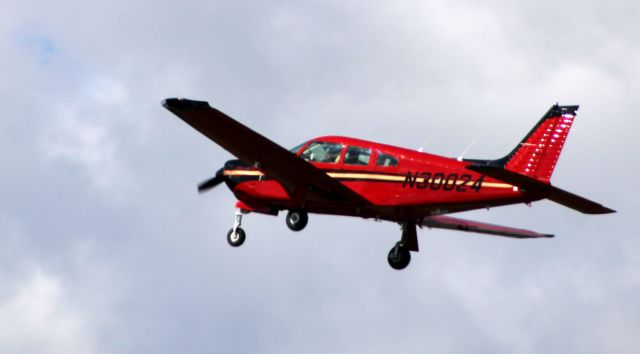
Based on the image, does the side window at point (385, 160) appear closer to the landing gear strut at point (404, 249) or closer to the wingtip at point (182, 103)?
the landing gear strut at point (404, 249)

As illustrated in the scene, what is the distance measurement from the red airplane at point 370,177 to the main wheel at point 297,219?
1.0 inches

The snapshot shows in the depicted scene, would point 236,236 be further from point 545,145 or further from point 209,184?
point 545,145

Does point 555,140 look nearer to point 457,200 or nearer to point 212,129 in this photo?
point 457,200

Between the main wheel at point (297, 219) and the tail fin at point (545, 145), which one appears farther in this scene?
the main wheel at point (297, 219)

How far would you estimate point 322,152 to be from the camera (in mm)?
45031

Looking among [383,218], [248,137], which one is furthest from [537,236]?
[248,137]

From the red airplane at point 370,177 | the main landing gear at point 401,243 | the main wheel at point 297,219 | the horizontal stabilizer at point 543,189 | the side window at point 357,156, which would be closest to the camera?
the horizontal stabilizer at point 543,189

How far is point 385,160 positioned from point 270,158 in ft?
9.21

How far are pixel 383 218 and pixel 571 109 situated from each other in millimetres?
6157

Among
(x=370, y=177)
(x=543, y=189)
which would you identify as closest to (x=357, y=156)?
(x=370, y=177)

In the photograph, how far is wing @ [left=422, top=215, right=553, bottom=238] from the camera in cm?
4850

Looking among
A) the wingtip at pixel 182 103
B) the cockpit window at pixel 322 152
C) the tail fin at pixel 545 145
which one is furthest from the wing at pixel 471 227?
the wingtip at pixel 182 103

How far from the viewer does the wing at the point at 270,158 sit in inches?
1713

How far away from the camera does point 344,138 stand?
4484cm
